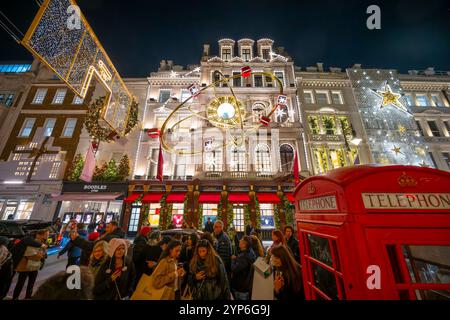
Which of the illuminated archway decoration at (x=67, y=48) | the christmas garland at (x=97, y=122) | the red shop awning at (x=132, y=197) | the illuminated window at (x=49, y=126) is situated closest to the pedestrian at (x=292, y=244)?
the illuminated archway decoration at (x=67, y=48)

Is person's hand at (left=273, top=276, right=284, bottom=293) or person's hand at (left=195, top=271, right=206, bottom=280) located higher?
person's hand at (left=195, top=271, right=206, bottom=280)

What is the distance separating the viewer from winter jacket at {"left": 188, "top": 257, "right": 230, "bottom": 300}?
9.00 feet

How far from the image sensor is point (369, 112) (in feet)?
57.1

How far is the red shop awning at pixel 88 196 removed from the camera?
1354cm

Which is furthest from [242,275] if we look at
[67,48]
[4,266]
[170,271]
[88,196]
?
[88,196]

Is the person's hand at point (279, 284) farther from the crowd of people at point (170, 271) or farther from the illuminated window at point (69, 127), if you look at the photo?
the illuminated window at point (69, 127)

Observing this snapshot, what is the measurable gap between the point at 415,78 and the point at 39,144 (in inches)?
1559

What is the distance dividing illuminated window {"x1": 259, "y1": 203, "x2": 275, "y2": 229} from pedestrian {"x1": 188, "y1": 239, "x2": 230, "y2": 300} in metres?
11.6

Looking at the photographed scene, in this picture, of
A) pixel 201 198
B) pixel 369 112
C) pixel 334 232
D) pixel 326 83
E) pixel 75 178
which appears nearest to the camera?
pixel 334 232

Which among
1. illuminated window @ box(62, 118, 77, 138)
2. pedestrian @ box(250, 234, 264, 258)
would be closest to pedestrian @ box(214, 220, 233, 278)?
pedestrian @ box(250, 234, 264, 258)

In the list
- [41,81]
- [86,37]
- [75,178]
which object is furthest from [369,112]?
[41,81]

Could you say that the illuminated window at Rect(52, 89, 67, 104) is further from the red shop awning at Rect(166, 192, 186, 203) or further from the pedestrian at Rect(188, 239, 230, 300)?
the pedestrian at Rect(188, 239, 230, 300)

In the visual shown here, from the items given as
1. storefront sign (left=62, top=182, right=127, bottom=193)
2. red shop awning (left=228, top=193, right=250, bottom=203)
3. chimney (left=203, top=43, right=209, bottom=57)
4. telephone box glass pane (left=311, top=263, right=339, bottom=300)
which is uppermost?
chimney (left=203, top=43, right=209, bottom=57)
